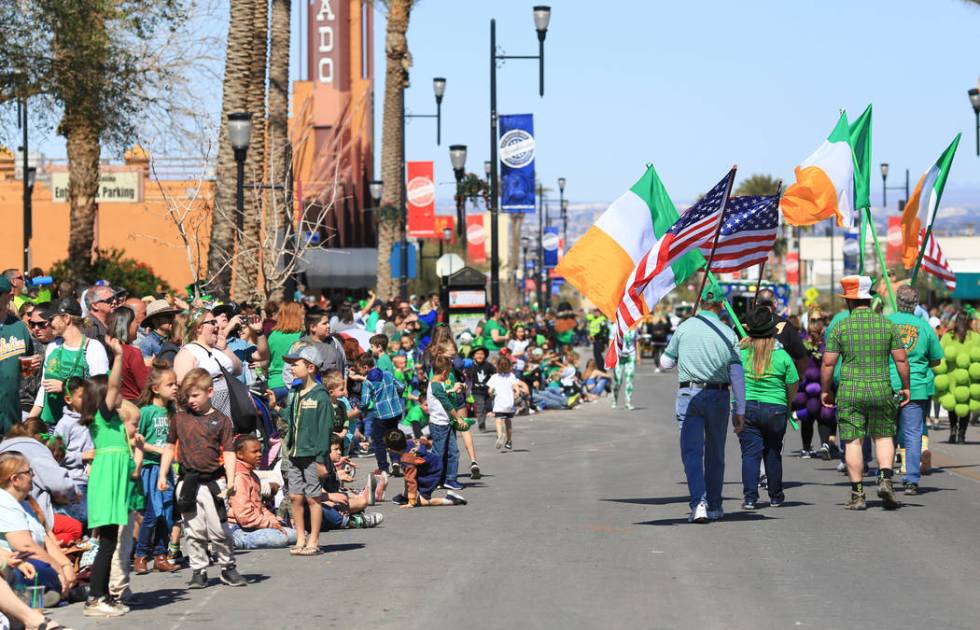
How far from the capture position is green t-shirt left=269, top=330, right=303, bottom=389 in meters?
16.1

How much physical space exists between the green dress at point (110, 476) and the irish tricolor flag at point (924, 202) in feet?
39.7

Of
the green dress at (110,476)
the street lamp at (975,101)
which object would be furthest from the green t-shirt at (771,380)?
the street lamp at (975,101)

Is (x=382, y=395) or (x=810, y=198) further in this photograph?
(x=810, y=198)

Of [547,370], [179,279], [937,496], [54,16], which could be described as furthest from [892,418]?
[179,279]

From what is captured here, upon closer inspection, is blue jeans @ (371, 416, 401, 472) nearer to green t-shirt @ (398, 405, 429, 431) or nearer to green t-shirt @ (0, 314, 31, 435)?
green t-shirt @ (398, 405, 429, 431)

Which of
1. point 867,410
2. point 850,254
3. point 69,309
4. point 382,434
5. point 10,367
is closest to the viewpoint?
point 69,309

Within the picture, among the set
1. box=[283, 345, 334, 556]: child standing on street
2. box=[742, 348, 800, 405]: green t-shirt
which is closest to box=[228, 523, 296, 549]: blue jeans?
box=[283, 345, 334, 556]: child standing on street

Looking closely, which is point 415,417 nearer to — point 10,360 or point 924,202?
point 10,360

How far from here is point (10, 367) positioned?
12.0m

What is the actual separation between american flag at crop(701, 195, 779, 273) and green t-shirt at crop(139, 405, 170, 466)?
21.4 feet

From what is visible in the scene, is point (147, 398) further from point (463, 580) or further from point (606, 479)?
point (606, 479)

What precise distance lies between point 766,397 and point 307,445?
466 centimetres

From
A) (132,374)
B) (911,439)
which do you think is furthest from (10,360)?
(911,439)

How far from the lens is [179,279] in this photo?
50.3m
